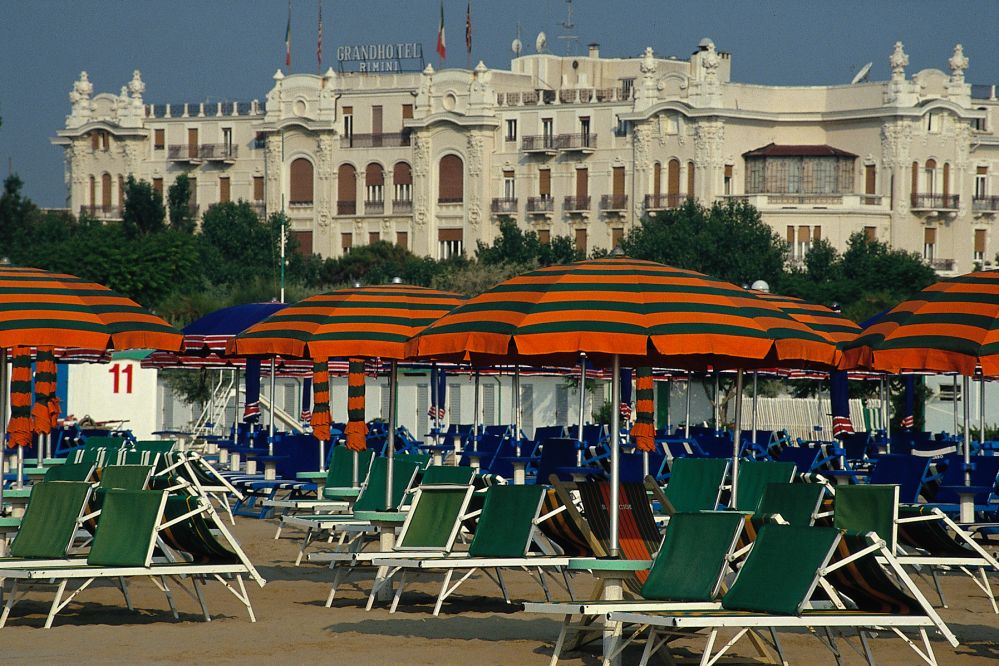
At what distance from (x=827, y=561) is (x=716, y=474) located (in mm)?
4829

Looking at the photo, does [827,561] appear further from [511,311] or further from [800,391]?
[800,391]

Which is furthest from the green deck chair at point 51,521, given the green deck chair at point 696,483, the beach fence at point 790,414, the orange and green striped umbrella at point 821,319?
the beach fence at point 790,414

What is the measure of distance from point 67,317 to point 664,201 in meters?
68.8

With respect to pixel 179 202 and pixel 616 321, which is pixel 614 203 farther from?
pixel 616 321

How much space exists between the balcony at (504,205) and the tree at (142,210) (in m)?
15.9

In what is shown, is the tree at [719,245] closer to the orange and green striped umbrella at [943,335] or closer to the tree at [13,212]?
the tree at [13,212]

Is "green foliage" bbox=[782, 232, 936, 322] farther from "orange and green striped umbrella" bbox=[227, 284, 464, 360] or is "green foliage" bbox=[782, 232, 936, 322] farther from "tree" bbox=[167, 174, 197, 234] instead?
"orange and green striped umbrella" bbox=[227, 284, 464, 360]

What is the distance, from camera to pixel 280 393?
145 feet

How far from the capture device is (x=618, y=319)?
9.95 meters

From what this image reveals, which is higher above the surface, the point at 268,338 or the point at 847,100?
the point at 847,100

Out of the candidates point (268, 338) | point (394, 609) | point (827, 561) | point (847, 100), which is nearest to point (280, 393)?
point (268, 338)

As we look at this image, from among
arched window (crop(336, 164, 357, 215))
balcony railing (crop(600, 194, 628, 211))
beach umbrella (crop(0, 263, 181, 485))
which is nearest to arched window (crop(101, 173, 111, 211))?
arched window (crop(336, 164, 357, 215))

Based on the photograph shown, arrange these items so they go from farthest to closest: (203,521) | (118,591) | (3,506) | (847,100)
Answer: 1. (847,100)
2. (3,506)
3. (118,591)
4. (203,521)

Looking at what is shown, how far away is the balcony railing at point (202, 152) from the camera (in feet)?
300
